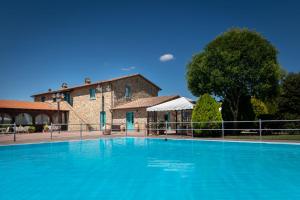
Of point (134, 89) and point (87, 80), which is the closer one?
point (134, 89)

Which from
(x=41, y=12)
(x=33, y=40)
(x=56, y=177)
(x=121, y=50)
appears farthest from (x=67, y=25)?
(x=56, y=177)

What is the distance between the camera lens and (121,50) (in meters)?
24.2

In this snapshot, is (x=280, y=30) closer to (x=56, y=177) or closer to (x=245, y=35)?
(x=245, y=35)

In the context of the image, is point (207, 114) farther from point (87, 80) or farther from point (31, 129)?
point (87, 80)

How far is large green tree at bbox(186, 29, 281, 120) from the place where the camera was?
19.6m

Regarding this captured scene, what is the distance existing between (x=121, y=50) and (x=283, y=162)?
707 inches

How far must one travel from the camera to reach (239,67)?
64.6 ft

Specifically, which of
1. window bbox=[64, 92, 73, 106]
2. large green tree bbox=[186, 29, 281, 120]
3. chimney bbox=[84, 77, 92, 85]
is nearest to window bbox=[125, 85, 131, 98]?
chimney bbox=[84, 77, 92, 85]

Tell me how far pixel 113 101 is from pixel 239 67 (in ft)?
48.3

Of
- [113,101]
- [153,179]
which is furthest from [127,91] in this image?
[153,179]

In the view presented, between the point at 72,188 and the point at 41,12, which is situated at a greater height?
the point at 41,12

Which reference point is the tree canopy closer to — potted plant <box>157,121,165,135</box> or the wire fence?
the wire fence

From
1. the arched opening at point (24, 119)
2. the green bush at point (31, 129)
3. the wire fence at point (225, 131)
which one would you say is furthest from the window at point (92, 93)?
the arched opening at point (24, 119)

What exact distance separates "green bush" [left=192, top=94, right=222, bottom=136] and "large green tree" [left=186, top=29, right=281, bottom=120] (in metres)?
1.83
